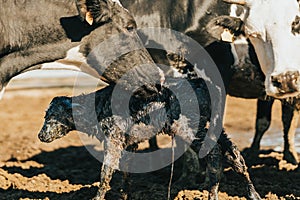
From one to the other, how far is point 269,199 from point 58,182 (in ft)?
6.71

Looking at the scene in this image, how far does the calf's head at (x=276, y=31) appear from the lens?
569cm

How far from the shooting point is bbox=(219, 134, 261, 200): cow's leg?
5.24 m

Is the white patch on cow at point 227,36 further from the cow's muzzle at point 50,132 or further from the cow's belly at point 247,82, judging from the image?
the cow's muzzle at point 50,132

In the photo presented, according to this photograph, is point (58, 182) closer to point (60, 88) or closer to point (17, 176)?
point (17, 176)

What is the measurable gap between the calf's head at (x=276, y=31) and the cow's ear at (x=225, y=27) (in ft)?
0.34

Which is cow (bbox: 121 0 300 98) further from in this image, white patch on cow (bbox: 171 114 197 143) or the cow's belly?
white patch on cow (bbox: 171 114 197 143)

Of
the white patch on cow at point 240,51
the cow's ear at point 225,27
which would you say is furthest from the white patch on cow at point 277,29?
the white patch on cow at point 240,51

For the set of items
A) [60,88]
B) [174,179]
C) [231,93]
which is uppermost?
[231,93]

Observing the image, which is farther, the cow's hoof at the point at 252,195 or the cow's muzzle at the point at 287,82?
the cow's muzzle at the point at 287,82

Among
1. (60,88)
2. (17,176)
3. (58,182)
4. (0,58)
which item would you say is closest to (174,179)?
(58,182)

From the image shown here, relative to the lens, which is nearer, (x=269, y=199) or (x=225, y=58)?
(x=269, y=199)

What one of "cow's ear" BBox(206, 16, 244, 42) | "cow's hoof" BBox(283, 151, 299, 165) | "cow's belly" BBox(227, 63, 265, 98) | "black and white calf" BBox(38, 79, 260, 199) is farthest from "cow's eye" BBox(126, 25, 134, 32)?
"cow's hoof" BBox(283, 151, 299, 165)

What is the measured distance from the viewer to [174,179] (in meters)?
6.59

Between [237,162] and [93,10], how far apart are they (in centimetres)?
169
